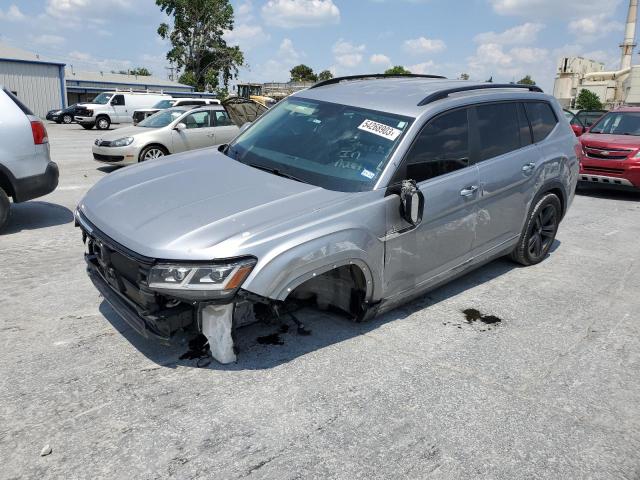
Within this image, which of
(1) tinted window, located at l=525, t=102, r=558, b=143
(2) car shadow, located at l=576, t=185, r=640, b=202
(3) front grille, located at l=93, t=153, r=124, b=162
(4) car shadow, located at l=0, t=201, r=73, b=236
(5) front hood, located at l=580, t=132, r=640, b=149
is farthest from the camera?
(3) front grille, located at l=93, t=153, r=124, b=162

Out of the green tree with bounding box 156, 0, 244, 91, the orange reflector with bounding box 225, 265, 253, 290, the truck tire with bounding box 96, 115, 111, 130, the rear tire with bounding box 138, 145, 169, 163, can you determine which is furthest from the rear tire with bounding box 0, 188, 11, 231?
the green tree with bounding box 156, 0, 244, 91

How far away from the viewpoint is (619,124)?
10.8 metres

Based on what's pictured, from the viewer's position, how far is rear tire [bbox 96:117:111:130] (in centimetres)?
2811

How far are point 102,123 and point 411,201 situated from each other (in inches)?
1107

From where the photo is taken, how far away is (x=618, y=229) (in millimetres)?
7676

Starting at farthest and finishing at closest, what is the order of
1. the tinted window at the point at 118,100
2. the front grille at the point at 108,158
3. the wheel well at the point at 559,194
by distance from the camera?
the tinted window at the point at 118,100 → the front grille at the point at 108,158 → the wheel well at the point at 559,194

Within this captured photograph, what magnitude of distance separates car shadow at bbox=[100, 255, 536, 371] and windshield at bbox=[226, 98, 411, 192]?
3.55ft

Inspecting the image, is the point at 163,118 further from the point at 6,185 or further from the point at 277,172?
the point at 277,172

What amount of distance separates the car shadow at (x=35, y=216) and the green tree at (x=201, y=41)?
2106 inches

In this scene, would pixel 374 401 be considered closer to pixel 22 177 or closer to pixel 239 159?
pixel 239 159

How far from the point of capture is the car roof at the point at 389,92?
4.15 m

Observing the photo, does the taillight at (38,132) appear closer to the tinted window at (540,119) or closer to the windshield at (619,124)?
the tinted window at (540,119)

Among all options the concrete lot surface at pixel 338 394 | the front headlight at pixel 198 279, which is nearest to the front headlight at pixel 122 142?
the concrete lot surface at pixel 338 394

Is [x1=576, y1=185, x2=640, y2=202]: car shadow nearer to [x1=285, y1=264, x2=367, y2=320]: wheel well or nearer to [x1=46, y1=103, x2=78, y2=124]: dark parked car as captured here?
[x1=285, y1=264, x2=367, y2=320]: wheel well
